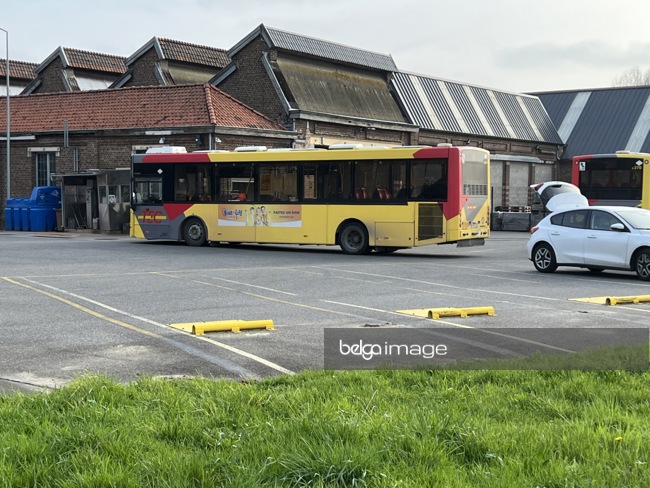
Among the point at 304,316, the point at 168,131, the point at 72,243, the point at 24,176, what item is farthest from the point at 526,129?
the point at 304,316

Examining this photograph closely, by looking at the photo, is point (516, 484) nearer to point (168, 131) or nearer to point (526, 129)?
point (168, 131)

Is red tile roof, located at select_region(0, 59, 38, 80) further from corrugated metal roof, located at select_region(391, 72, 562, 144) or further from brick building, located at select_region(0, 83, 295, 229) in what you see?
corrugated metal roof, located at select_region(391, 72, 562, 144)

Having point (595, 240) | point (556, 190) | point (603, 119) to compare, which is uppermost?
point (603, 119)

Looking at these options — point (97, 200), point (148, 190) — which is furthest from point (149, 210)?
point (97, 200)

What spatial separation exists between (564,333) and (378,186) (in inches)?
558

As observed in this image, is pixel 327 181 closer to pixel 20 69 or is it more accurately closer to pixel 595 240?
pixel 595 240

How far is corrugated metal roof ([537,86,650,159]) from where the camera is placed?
54.1 meters

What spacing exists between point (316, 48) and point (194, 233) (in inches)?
752

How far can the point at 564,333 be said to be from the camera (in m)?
10.2

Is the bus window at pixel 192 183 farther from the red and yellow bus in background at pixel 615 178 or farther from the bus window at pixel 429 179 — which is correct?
the red and yellow bus in background at pixel 615 178

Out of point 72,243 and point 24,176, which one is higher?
point 24,176

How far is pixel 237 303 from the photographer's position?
43.5 feet

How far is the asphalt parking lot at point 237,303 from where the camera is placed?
8.51m

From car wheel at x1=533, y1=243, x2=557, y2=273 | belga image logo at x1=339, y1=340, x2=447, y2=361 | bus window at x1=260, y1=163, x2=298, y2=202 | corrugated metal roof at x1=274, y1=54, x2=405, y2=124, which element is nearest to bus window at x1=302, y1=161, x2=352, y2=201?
bus window at x1=260, y1=163, x2=298, y2=202
